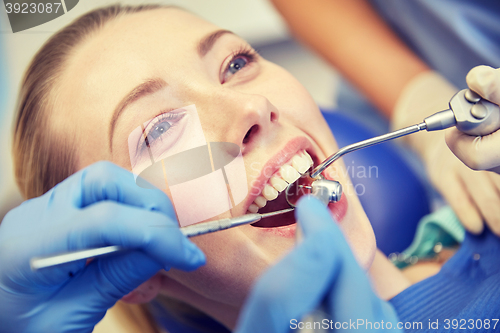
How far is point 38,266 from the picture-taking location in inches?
23.2

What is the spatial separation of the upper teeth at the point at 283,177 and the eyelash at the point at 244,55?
0.23m

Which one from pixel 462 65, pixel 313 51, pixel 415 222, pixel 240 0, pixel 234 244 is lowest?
pixel 415 222

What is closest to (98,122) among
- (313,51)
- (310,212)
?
(310,212)

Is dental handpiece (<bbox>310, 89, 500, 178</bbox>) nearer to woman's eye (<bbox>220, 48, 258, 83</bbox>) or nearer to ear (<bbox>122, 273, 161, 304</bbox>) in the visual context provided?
woman's eye (<bbox>220, 48, 258, 83</bbox>)

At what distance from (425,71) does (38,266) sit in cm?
147

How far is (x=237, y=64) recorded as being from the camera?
2.96ft

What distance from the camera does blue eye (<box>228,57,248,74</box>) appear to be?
0.88 metres

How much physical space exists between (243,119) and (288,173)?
0.14 m

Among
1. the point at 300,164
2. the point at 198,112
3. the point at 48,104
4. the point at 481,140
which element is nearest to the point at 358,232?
the point at 300,164

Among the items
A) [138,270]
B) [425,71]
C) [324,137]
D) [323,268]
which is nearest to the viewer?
[323,268]

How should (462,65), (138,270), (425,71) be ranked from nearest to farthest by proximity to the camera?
(138,270) < (462,65) < (425,71)

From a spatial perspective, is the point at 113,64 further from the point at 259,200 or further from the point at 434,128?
the point at 434,128

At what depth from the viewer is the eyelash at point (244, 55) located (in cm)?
86

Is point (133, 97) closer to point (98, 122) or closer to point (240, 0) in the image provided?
point (98, 122)
